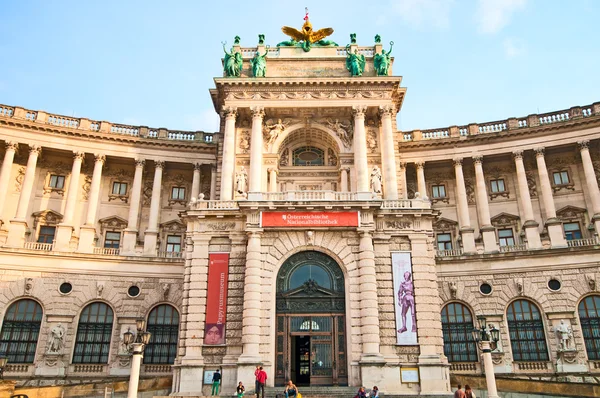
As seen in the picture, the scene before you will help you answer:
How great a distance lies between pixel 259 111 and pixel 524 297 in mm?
25120

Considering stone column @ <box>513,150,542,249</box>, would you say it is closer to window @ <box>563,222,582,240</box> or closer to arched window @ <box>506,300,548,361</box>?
window @ <box>563,222,582,240</box>

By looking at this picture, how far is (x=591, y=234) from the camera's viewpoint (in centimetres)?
3947

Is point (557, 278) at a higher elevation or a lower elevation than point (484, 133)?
lower

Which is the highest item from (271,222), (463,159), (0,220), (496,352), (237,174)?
(463,159)

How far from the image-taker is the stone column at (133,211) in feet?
135

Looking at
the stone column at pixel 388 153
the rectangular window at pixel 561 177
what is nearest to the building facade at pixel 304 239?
the stone column at pixel 388 153

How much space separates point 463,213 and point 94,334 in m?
31.5

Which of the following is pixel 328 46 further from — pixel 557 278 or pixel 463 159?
pixel 557 278

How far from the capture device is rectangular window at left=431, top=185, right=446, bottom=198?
45.4 meters

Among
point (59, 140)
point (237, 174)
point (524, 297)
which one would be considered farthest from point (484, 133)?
point (59, 140)

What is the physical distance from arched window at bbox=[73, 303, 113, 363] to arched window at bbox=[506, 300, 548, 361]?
100 feet

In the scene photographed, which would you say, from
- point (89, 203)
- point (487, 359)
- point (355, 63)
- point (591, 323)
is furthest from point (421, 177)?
point (89, 203)

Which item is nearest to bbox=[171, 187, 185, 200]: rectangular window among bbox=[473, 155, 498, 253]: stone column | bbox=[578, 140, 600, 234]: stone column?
bbox=[473, 155, 498, 253]: stone column

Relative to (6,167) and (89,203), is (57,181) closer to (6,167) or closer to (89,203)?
(6,167)
